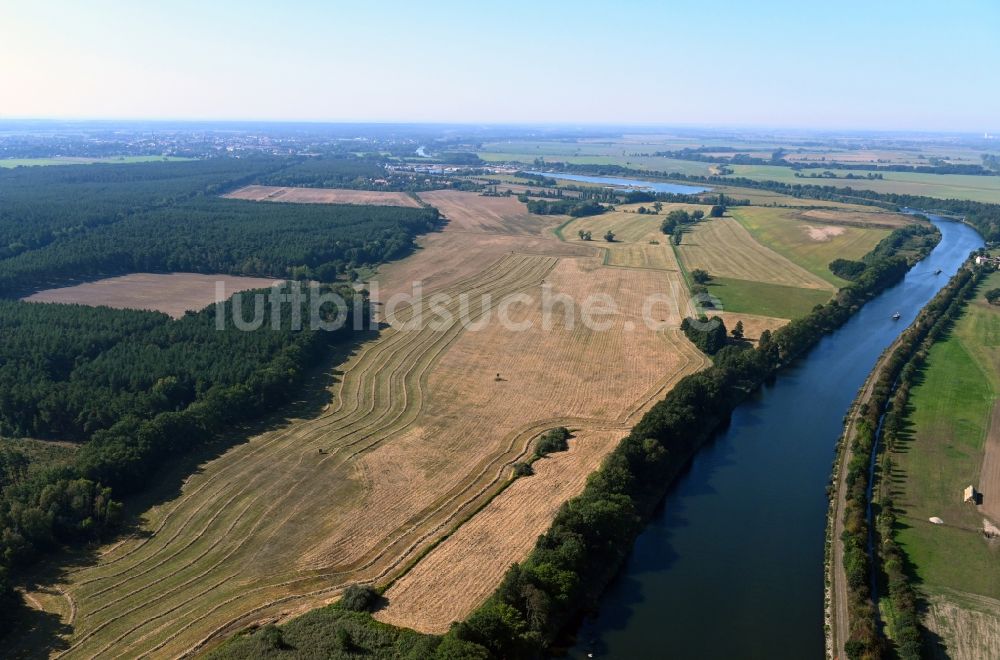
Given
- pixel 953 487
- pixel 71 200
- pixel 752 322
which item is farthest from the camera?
pixel 71 200

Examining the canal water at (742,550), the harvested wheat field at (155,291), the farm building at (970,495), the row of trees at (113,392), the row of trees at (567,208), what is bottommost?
the canal water at (742,550)

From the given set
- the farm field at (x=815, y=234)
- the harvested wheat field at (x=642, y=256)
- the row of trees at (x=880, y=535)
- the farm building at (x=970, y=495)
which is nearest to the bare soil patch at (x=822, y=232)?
the farm field at (x=815, y=234)

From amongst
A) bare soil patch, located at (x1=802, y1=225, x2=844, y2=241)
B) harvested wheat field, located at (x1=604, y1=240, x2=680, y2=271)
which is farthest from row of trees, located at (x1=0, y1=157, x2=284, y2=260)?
bare soil patch, located at (x1=802, y1=225, x2=844, y2=241)

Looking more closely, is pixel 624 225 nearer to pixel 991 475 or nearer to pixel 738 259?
pixel 738 259

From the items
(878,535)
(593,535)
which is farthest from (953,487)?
(593,535)

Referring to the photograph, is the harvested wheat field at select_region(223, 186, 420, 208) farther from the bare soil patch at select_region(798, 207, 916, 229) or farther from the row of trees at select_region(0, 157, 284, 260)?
the bare soil patch at select_region(798, 207, 916, 229)

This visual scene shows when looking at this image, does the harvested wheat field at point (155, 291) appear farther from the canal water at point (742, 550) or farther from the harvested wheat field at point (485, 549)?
the canal water at point (742, 550)
